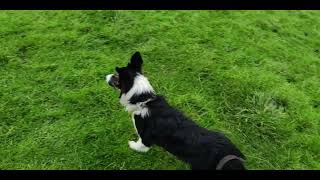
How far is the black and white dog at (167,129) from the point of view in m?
4.49

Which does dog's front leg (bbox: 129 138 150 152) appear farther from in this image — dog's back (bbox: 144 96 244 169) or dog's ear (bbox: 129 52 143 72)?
dog's ear (bbox: 129 52 143 72)

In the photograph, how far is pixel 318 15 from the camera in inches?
316

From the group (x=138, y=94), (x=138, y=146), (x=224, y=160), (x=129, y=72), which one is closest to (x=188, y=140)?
(x=224, y=160)

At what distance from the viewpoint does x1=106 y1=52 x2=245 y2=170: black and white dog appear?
4488mm

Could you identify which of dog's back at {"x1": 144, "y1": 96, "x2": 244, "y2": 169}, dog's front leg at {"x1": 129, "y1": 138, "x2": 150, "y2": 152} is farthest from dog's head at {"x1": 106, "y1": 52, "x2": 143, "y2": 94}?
dog's front leg at {"x1": 129, "y1": 138, "x2": 150, "y2": 152}

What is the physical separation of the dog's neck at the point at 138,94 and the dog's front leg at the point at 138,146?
474mm

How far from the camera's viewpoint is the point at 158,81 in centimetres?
628

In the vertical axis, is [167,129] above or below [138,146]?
above

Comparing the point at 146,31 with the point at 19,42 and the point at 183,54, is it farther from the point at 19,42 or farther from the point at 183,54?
the point at 19,42

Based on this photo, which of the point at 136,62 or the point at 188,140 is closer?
the point at 188,140

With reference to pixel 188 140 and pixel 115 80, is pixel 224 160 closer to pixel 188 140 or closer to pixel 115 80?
pixel 188 140

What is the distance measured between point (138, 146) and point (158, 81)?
1.30m

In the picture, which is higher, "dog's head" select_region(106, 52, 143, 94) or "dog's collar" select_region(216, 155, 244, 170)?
"dog's head" select_region(106, 52, 143, 94)

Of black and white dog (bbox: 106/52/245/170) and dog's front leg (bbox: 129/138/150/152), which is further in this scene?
dog's front leg (bbox: 129/138/150/152)
